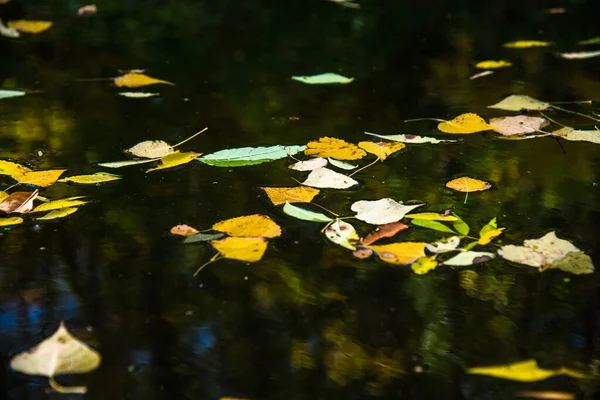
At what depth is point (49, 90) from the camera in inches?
62.2

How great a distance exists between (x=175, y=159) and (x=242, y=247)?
1.10 ft

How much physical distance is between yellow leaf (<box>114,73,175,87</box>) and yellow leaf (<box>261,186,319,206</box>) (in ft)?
2.20

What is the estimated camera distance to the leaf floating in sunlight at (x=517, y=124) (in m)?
1.30

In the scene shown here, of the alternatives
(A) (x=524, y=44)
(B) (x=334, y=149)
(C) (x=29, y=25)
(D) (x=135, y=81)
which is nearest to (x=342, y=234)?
(B) (x=334, y=149)

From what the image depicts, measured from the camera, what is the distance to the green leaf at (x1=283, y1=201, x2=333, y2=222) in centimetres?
98

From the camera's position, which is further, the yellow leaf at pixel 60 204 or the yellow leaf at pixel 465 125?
the yellow leaf at pixel 465 125

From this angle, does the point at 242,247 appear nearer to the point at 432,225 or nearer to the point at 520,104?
the point at 432,225

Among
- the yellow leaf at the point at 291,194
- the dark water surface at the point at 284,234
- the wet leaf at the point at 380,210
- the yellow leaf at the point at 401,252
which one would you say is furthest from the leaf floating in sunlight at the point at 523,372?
the yellow leaf at the point at 291,194

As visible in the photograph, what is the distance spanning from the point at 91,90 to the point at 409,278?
1.01 metres

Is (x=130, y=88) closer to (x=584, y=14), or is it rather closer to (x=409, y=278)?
(x=409, y=278)

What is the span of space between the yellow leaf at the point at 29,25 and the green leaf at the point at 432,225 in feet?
5.05

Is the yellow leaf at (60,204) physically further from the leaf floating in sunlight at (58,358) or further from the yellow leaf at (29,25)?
the yellow leaf at (29,25)

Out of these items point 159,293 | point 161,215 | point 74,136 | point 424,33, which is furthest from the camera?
point 424,33

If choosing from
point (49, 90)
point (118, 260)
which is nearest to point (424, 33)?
point (49, 90)
